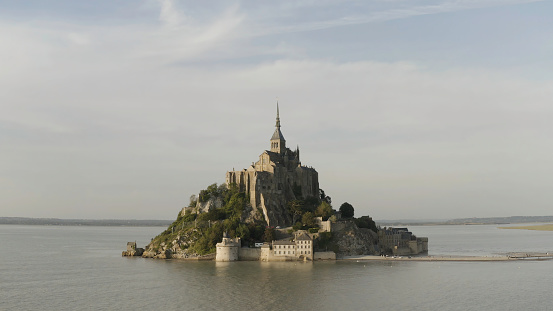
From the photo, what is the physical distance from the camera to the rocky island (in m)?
89.8

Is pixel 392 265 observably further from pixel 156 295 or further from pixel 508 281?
pixel 156 295

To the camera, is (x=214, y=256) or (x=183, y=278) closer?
(x=183, y=278)

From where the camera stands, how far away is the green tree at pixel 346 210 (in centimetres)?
10831

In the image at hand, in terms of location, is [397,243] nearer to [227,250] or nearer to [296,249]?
[296,249]

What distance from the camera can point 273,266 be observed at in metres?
82.8

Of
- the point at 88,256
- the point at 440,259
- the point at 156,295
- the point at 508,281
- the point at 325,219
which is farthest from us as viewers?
the point at 88,256

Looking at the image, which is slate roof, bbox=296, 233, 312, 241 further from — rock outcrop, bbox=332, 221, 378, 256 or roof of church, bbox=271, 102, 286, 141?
roof of church, bbox=271, 102, 286, 141

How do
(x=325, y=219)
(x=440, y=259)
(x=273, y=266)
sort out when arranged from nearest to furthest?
(x=273, y=266) → (x=440, y=259) → (x=325, y=219)

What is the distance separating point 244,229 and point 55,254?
4262 cm

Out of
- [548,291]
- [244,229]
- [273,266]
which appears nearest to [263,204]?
[244,229]

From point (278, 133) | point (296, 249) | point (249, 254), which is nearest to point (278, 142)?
point (278, 133)

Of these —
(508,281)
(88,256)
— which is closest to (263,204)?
(88,256)

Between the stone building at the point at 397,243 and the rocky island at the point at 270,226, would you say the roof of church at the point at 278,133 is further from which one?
the stone building at the point at 397,243

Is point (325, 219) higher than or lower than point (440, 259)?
higher
